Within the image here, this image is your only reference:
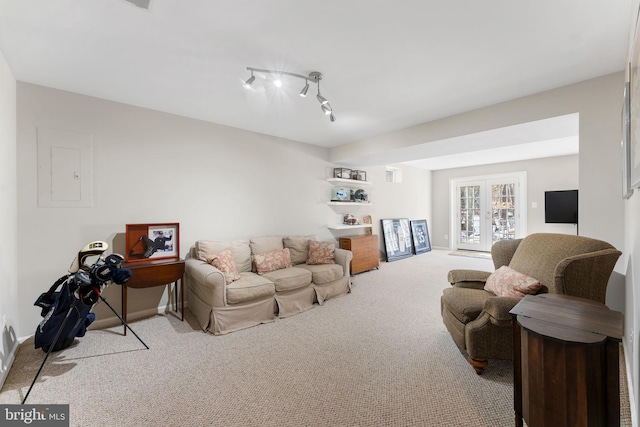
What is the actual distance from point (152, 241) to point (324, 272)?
6.76 feet

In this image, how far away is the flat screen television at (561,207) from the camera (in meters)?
5.23

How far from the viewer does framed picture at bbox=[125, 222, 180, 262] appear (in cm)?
293

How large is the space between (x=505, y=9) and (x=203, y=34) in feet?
6.28

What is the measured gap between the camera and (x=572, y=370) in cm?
116

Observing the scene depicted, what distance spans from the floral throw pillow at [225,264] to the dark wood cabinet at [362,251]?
7.70 ft

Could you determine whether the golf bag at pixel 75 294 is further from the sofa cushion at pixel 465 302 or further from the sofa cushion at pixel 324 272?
the sofa cushion at pixel 465 302

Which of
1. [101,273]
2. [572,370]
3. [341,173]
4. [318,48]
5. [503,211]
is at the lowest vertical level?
[572,370]

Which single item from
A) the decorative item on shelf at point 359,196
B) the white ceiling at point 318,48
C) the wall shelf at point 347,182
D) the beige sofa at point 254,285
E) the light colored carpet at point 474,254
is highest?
the white ceiling at point 318,48

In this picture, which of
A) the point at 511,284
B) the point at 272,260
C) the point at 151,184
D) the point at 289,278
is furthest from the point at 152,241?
the point at 511,284

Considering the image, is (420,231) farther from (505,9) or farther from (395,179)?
(505,9)

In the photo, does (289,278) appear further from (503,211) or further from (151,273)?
(503,211)

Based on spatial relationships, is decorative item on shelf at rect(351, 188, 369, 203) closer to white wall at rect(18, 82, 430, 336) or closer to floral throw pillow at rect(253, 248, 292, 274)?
white wall at rect(18, 82, 430, 336)

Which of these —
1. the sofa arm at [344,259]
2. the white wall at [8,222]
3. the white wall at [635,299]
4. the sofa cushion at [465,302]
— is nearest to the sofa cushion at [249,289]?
the sofa arm at [344,259]

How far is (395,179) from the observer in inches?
267
